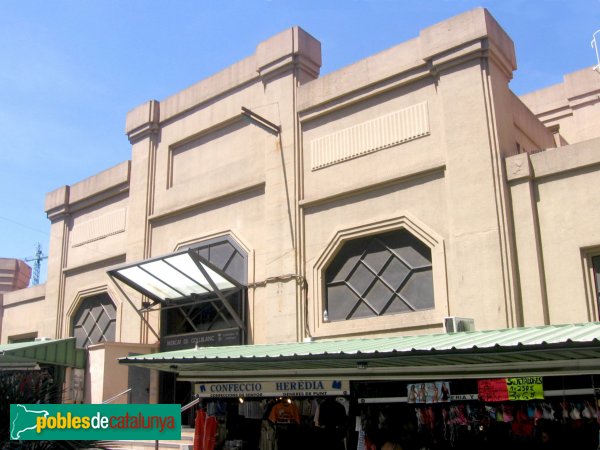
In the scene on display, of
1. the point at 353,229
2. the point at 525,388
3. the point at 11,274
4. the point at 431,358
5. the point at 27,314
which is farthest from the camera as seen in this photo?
the point at 11,274

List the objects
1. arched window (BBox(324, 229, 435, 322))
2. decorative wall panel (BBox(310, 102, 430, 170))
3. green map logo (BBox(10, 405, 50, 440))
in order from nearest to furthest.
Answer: green map logo (BBox(10, 405, 50, 440)) < arched window (BBox(324, 229, 435, 322)) < decorative wall panel (BBox(310, 102, 430, 170))

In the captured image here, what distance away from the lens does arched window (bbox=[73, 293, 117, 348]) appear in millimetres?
21578

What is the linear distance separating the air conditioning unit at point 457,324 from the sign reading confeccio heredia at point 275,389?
2.37 m

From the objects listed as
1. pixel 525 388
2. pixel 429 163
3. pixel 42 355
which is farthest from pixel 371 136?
pixel 42 355

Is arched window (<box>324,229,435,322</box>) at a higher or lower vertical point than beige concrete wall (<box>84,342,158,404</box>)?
higher

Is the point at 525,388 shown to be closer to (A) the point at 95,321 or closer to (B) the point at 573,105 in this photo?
(B) the point at 573,105

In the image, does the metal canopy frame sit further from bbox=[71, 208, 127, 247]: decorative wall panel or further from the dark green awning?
bbox=[71, 208, 127, 247]: decorative wall panel

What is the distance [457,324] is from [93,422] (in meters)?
6.65

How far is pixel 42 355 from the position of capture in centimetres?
1906

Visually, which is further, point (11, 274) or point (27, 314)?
point (11, 274)

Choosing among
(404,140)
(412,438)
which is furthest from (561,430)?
(404,140)

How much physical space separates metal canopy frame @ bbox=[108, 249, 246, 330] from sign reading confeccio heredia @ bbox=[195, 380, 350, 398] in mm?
3707

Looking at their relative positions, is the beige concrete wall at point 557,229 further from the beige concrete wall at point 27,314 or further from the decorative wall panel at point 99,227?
the beige concrete wall at point 27,314

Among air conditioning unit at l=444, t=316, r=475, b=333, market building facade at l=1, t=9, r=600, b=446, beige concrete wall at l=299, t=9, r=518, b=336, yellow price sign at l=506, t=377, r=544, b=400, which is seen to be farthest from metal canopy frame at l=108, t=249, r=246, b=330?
yellow price sign at l=506, t=377, r=544, b=400
